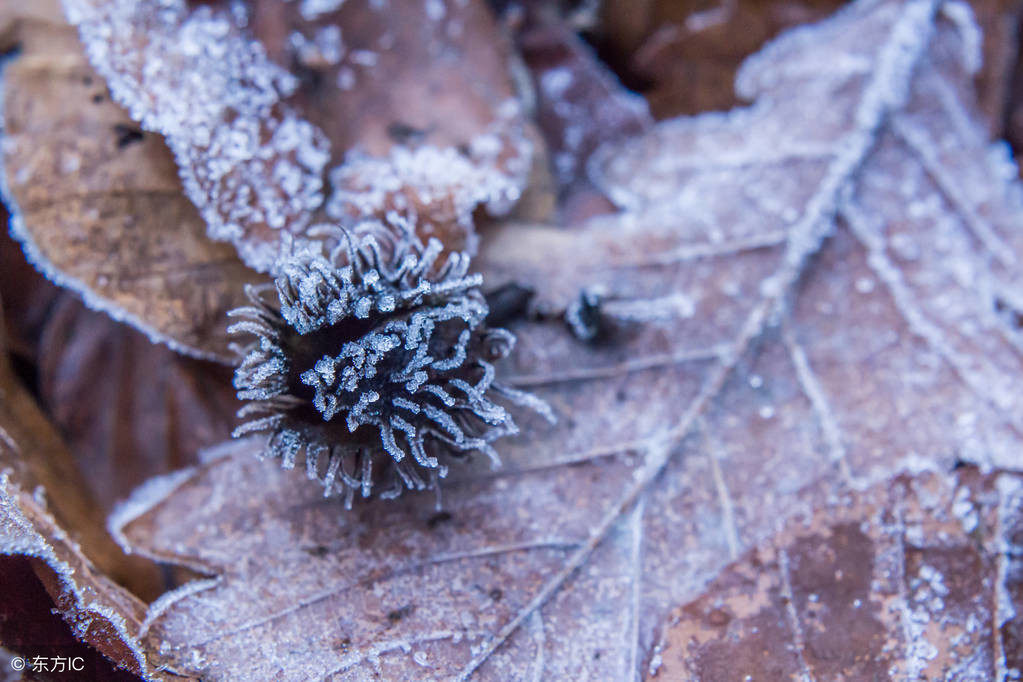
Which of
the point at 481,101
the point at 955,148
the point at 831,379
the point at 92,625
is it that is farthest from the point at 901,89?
the point at 92,625

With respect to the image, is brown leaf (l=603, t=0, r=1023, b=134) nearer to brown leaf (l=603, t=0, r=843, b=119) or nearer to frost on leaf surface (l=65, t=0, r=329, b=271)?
brown leaf (l=603, t=0, r=843, b=119)

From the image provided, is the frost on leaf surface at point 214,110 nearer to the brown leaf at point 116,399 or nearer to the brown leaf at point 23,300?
the brown leaf at point 116,399

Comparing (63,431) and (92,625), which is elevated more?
(92,625)

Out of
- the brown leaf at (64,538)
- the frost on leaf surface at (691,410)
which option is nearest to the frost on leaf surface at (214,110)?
the frost on leaf surface at (691,410)

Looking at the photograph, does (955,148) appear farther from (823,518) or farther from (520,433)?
(520,433)

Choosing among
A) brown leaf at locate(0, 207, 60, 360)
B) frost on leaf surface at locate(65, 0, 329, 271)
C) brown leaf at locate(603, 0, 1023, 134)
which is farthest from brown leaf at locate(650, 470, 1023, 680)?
brown leaf at locate(0, 207, 60, 360)

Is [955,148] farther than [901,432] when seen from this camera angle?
Yes
